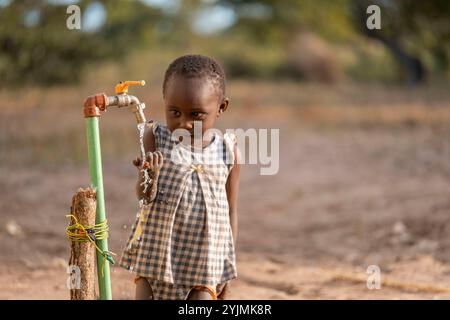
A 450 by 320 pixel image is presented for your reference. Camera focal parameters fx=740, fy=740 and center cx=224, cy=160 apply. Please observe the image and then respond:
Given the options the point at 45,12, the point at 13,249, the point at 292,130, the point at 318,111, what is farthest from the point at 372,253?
the point at 318,111

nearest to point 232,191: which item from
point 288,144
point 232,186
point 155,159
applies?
point 232,186

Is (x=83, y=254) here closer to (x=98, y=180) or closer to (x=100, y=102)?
(x=98, y=180)

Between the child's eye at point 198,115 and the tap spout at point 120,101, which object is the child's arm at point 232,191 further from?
the tap spout at point 120,101

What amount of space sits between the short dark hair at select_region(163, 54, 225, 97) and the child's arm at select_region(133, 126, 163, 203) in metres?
0.20

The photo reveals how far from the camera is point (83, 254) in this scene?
8.68ft

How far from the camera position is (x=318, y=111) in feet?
54.1

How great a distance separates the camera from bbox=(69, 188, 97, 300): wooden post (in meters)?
2.60

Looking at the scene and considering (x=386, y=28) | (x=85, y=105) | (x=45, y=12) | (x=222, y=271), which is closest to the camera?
(x=85, y=105)

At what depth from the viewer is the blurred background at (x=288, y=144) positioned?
4.99m

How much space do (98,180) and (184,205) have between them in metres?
0.33

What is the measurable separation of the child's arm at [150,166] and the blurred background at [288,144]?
140 cm

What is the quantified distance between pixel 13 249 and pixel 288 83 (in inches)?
793

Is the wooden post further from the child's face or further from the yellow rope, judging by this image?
the child's face
